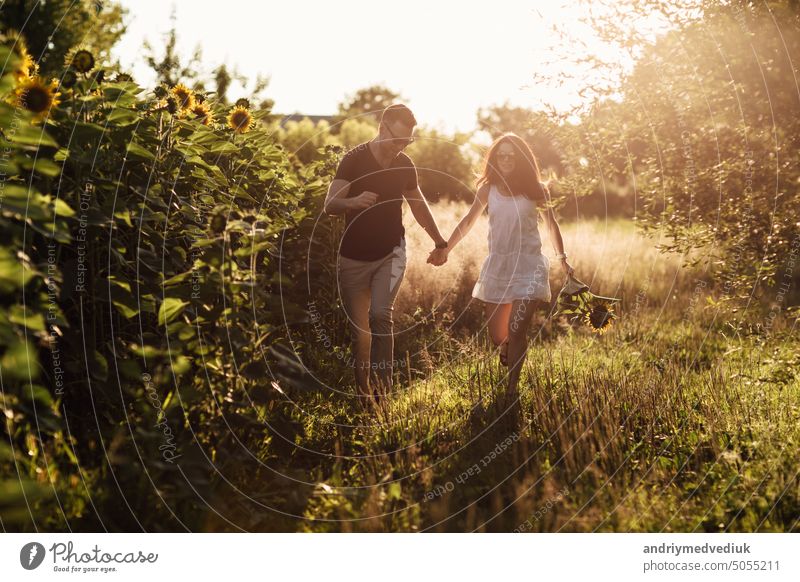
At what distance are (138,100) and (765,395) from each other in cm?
441

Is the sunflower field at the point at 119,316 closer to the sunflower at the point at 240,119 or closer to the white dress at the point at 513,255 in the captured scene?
the sunflower at the point at 240,119

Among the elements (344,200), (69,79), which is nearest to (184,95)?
(69,79)

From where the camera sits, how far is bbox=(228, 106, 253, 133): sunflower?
5.30m

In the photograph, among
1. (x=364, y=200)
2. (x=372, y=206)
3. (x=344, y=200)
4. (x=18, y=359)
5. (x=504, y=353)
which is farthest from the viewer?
(x=504, y=353)

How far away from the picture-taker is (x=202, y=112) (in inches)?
202

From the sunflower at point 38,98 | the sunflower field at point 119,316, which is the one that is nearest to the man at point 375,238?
the sunflower field at point 119,316

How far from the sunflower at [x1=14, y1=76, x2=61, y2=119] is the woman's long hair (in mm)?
3471

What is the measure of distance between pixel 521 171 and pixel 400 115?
3.86ft

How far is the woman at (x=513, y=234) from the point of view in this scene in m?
5.95

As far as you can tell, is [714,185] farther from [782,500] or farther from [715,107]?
[782,500]

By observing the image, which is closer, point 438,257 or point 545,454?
point 545,454

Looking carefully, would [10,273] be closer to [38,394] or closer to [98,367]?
[38,394]

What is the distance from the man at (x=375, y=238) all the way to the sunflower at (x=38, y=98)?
7.09 ft

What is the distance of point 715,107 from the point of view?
532 centimetres
